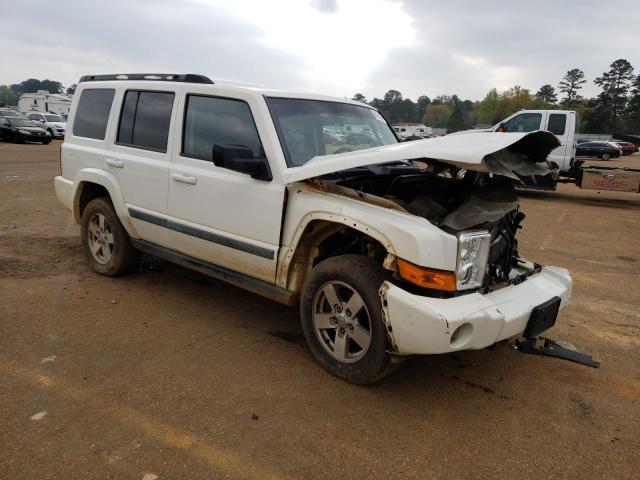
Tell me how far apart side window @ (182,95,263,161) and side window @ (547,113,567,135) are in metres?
11.8

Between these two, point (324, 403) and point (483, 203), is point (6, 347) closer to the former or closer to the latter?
point (324, 403)

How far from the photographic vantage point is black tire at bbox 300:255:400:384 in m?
3.01

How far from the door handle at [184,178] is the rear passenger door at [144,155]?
133 mm

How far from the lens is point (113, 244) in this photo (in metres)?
5.03

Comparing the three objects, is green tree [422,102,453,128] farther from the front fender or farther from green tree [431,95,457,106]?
the front fender

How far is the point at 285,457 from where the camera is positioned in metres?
2.55

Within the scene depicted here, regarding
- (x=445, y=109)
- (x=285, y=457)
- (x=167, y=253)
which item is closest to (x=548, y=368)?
(x=285, y=457)

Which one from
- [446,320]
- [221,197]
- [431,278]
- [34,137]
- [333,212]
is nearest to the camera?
[446,320]

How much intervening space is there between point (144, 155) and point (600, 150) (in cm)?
3680

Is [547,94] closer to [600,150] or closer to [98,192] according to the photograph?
[600,150]

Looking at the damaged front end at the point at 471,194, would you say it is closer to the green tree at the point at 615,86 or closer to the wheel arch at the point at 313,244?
the wheel arch at the point at 313,244

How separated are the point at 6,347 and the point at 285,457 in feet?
7.70

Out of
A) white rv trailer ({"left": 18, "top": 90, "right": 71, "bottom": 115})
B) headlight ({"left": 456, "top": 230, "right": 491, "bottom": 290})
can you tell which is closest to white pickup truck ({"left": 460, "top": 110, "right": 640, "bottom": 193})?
headlight ({"left": 456, "top": 230, "right": 491, "bottom": 290})

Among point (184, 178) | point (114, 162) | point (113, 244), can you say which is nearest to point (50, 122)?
point (113, 244)
